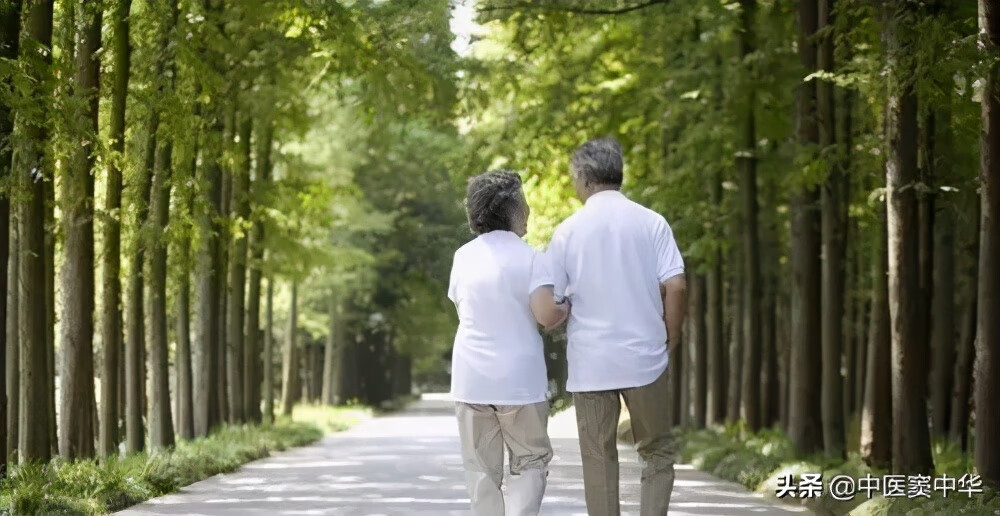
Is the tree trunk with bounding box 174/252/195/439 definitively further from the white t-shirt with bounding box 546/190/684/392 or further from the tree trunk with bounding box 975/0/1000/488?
the white t-shirt with bounding box 546/190/684/392

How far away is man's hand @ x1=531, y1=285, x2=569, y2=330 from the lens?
329 inches

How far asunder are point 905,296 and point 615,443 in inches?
357

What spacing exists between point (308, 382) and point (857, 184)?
4737 centimetres

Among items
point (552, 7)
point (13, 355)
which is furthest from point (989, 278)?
point (13, 355)

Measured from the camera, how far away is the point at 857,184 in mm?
30344

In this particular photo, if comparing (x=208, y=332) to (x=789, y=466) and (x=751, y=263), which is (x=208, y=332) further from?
(x=789, y=466)

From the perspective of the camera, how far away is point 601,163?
28.6ft

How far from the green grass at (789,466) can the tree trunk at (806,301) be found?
36cm

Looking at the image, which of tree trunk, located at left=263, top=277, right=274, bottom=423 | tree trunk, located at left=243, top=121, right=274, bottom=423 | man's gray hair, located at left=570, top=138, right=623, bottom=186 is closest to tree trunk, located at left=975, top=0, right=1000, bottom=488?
man's gray hair, located at left=570, top=138, right=623, bottom=186

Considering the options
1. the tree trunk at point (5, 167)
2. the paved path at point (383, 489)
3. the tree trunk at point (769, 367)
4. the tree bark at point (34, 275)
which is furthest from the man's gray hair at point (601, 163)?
the tree trunk at point (769, 367)

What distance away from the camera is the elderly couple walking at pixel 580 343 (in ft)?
27.5

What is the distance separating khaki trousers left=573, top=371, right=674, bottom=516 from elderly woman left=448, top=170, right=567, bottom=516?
22 cm

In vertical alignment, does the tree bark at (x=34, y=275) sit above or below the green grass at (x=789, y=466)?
above

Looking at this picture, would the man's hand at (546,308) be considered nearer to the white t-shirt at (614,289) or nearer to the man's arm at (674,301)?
the white t-shirt at (614,289)
